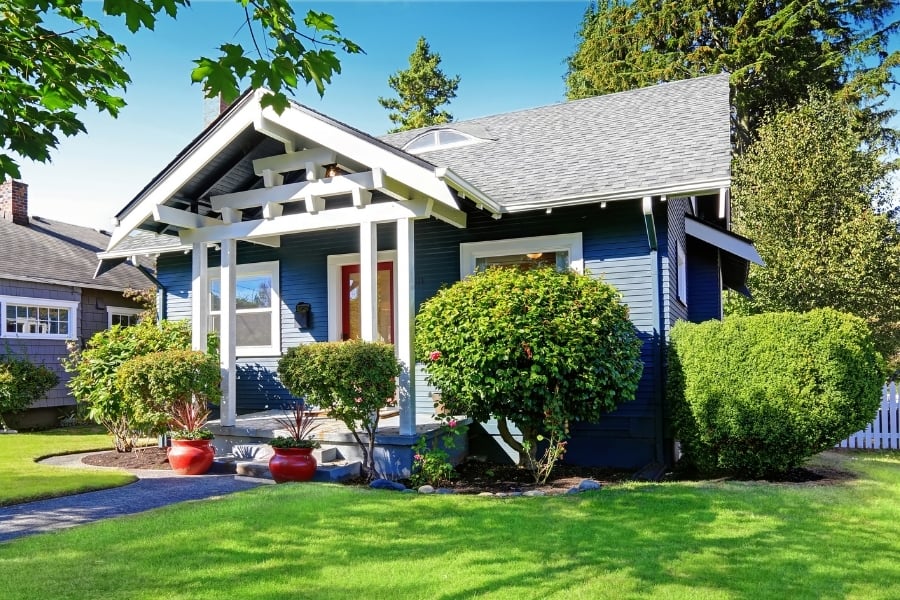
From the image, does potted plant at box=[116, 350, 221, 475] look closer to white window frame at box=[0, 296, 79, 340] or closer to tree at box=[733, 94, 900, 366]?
white window frame at box=[0, 296, 79, 340]

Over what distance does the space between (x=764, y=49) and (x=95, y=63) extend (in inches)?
892

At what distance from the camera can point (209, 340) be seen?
367 inches

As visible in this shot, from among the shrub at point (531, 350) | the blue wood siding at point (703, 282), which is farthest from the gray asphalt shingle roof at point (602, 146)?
the blue wood siding at point (703, 282)

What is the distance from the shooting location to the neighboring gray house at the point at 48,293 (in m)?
14.9

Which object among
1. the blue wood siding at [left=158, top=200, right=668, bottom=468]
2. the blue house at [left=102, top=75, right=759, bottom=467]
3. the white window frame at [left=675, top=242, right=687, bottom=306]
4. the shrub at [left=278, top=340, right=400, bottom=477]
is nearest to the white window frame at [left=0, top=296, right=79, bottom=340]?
the blue house at [left=102, top=75, right=759, bottom=467]

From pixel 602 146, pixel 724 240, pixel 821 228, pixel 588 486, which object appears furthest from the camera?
pixel 821 228

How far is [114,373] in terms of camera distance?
29.4ft

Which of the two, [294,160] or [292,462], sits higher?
[294,160]

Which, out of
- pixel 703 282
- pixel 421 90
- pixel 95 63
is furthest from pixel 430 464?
pixel 421 90

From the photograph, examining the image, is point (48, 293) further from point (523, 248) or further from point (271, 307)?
point (523, 248)

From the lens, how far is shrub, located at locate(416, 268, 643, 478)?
22.2ft

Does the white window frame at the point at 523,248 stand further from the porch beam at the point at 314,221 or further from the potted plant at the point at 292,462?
the potted plant at the point at 292,462

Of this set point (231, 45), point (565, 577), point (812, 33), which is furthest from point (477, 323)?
point (812, 33)

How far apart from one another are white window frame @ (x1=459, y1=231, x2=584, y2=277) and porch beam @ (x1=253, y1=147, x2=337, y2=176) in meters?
2.27
